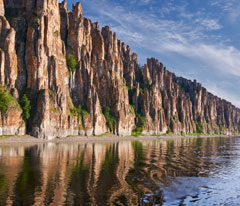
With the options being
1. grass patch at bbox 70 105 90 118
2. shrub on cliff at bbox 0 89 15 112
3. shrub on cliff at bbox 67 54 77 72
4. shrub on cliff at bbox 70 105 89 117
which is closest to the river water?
shrub on cliff at bbox 0 89 15 112

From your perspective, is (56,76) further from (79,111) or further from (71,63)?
(79,111)

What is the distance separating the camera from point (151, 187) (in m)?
26.5

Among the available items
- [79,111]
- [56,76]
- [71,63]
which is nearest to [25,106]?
[56,76]

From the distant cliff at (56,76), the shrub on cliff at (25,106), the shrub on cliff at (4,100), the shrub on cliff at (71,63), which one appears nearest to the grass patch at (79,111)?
the distant cliff at (56,76)

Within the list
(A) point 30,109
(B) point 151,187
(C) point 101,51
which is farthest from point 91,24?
(B) point 151,187

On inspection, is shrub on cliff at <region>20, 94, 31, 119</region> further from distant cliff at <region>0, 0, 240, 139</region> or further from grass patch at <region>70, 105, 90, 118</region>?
grass patch at <region>70, 105, 90, 118</region>

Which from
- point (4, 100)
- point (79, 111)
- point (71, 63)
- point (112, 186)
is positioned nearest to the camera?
point (112, 186)

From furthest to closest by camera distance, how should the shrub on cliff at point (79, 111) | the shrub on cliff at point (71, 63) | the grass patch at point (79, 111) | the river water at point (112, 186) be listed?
the shrub on cliff at point (71, 63)
the shrub on cliff at point (79, 111)
the grass patch at point (79, 111)
the river water at point (112, 186)

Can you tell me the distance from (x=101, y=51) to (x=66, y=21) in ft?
104

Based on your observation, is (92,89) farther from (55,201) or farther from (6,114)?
(55,201)

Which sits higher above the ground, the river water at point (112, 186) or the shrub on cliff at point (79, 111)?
the shrub on cliff at point (79, 111)

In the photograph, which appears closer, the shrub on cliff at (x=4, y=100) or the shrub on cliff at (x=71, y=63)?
the shrub on cliff at (x=4, y=100)

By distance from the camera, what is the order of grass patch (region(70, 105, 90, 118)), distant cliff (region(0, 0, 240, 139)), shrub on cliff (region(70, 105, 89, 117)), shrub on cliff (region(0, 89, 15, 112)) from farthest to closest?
shrub on cliff (region(70, 105, 89, 117)), grass patch (region(70, 105, 90, 118)), distant cliff (region(0, 0, 240, 139)), shrub on cliff (region(0, 89, 15, 112))

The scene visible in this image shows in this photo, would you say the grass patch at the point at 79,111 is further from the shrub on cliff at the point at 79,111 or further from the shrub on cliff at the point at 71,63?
the shrub on cliff at the point at 71,63
